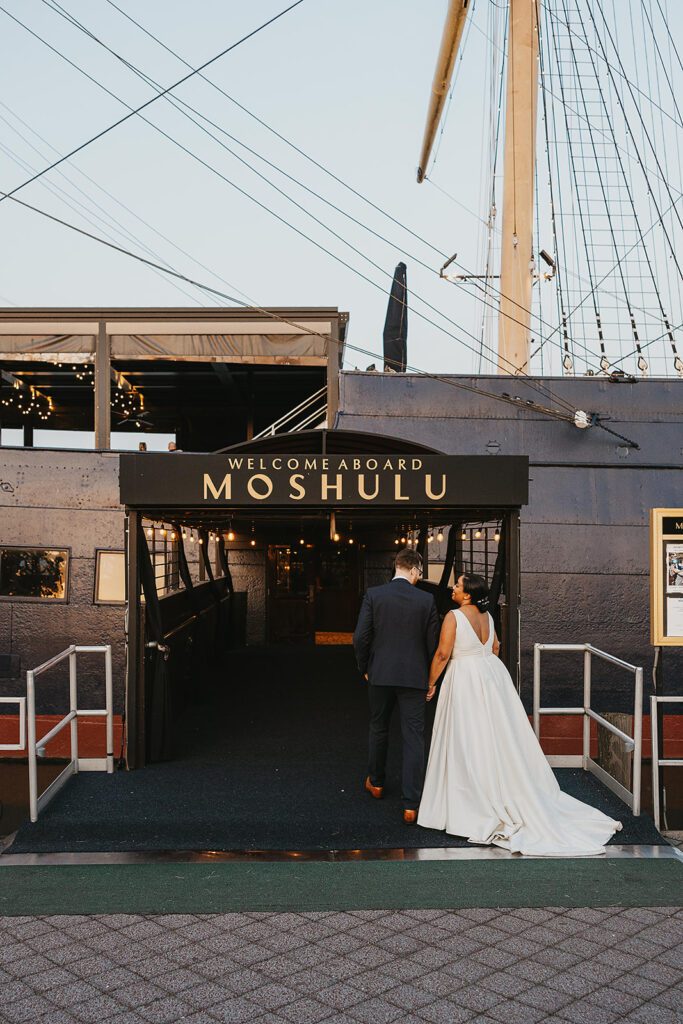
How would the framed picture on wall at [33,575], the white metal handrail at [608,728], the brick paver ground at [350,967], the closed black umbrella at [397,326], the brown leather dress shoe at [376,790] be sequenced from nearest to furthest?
the brick paver ground at [350,967]
the white metal handrail at [608,728]
the brown leather dress shoe at [376,790]
the framed picture on wall at [33,575]
the closed black umbrella at [397,326]

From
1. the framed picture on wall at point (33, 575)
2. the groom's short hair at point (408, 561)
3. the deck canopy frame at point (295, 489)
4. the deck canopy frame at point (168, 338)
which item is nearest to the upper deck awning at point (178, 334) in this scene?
the deck canopy frame at point (168, 338)

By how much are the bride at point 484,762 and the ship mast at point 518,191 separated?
29.6 ft

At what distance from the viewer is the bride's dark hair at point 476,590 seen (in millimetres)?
5801

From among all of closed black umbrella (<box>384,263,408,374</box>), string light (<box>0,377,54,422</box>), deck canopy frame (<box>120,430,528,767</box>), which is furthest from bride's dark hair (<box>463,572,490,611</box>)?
string light (<box>0,377,54,422</box>)

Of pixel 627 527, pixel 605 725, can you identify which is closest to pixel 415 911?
pixel 605 725

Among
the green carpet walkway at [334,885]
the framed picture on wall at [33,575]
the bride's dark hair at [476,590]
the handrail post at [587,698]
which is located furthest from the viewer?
the framed picture on wall at [33,575]

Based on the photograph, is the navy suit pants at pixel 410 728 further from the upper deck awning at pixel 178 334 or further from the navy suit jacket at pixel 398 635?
the upper deck awning at pixel 178 334

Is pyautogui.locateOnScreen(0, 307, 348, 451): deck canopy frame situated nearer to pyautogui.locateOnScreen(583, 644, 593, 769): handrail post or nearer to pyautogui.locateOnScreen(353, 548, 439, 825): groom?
pyautogui.locateOnScreen(583, 644, 593, 769): handrail post

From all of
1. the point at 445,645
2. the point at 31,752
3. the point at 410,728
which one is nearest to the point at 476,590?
the point at 445,645

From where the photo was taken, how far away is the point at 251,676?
12406mm

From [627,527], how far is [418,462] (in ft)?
16.8

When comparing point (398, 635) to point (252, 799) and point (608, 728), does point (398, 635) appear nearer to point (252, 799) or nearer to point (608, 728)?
point (252, 799)

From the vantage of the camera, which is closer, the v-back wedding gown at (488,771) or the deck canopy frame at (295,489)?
the v-back wedding gown at (488,771)

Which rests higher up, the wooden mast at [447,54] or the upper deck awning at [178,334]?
the wooden mast at [447,54]
